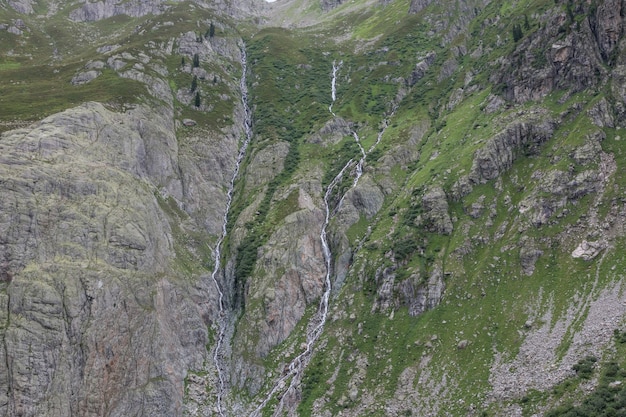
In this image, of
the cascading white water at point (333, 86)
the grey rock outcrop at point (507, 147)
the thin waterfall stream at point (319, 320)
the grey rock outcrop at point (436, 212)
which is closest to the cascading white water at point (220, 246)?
the thin waterfall stream at point (319, 320)

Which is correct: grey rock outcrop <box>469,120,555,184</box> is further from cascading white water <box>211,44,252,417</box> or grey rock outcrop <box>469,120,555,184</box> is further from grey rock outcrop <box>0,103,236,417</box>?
grey rock outcrop <box>0,103,236,417</box>

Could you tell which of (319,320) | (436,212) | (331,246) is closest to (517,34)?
(436,212)

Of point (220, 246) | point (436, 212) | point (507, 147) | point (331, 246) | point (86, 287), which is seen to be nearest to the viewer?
point (86, 287)

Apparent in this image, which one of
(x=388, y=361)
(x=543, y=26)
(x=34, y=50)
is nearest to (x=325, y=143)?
(x=543, y=26)

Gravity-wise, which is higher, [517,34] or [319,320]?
[517,34]

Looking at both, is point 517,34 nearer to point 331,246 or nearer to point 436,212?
point 436,212

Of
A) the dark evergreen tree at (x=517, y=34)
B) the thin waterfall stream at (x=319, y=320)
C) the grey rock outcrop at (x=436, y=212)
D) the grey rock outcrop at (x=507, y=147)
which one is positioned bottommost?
the thin waterfall stream at (x=319, y=320)

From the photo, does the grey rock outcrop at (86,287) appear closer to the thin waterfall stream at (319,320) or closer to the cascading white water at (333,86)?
the thin waterfall stream at (319,320)

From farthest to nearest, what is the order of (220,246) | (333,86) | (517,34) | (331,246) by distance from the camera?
(333,86)
(517,34)
(220,246)
(331,246)
